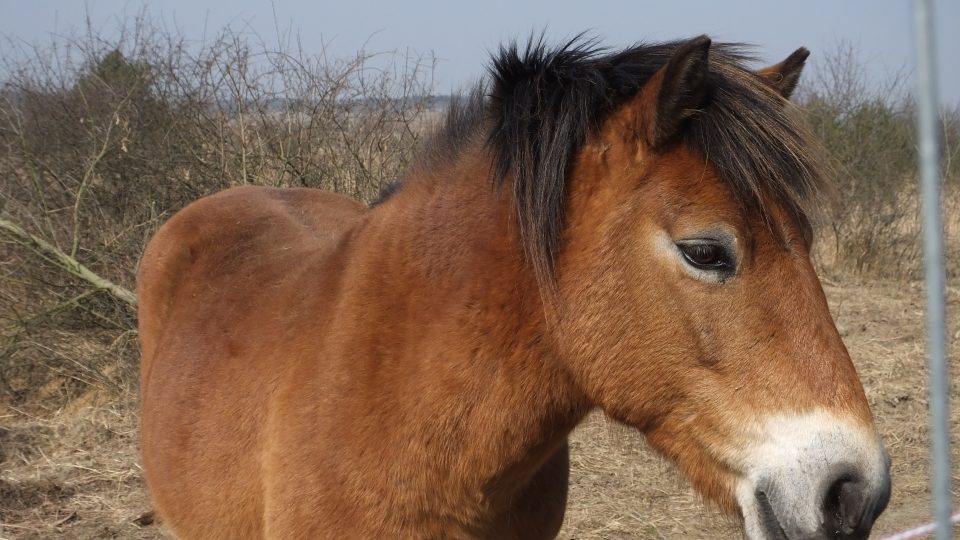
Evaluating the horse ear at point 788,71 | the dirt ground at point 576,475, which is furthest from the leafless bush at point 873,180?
the horse ear at point 788,71

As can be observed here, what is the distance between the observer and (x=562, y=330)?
190 cm

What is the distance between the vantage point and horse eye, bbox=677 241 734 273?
1.75 meters

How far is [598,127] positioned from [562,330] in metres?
0.48

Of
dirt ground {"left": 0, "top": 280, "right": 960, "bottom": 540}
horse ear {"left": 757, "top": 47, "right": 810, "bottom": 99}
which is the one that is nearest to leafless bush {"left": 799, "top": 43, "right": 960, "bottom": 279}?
dirt ground {"left": 0, "top": 280, "right": 960, "bottom": 540}

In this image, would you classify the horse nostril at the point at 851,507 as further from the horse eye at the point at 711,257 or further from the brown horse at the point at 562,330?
the horse eye at the point at 711,257

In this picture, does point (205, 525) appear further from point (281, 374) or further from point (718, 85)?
point (718, 85)

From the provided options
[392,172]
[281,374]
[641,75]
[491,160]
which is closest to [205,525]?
[281,374]

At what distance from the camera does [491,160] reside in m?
2.11

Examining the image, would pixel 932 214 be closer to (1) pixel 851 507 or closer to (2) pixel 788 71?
(1) pixel 851 507

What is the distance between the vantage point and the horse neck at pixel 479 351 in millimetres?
1956

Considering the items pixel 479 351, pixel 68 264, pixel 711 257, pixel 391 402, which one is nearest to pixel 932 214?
pixel 711 257

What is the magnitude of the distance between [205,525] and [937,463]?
2228 mm

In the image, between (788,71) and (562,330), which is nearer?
(562,330)

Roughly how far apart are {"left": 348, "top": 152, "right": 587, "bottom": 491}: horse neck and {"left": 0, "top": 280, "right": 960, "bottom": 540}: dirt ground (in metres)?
A: 1.70
